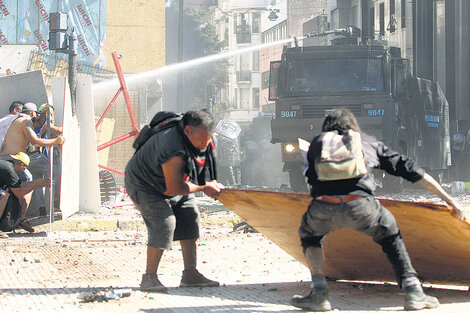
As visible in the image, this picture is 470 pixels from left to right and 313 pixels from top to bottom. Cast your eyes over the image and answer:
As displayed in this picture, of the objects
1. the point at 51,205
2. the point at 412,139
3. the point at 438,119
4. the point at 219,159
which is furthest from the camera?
the point at 219,159

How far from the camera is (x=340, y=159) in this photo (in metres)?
4.45

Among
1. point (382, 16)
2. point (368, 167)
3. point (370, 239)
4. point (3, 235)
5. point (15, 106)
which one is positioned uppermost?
point (382, 16)

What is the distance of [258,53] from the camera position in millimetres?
82188

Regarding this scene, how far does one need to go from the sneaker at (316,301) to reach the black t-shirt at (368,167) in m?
0.59

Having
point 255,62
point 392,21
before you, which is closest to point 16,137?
point 392,21

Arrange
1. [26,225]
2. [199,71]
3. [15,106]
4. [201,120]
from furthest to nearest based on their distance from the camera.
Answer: [199,71] → [15,106] → [26,225] → [201,120]

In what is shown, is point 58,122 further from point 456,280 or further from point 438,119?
point 438,119

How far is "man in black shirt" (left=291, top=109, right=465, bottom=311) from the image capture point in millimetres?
4465

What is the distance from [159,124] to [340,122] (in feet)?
4.62

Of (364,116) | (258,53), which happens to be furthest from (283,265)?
(258,53)

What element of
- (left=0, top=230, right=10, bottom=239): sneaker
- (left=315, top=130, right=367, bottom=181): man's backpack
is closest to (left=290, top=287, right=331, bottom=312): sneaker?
(left=315, top=130, right=367, bottom=181): man's backpack

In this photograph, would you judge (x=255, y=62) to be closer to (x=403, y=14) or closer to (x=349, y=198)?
(x=403, y=14)

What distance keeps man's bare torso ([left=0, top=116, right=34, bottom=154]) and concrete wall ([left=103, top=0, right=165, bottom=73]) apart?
960 inches

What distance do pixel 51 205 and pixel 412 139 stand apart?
10366mm
